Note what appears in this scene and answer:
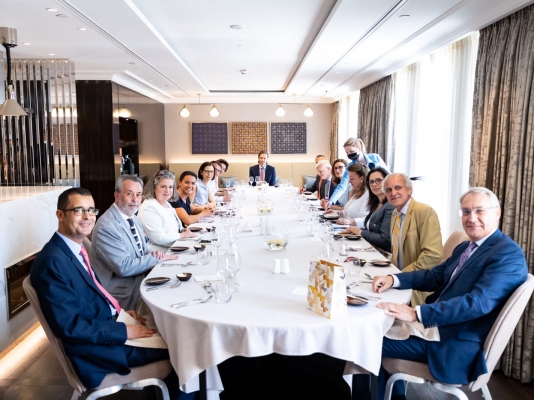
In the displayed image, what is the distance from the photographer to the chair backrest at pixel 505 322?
2.10m

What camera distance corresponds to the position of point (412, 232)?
10.9ft

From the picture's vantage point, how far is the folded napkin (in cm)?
231

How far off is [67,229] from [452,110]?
4887mm

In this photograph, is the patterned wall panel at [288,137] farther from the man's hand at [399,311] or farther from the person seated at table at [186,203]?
the man's hand at [399,311]

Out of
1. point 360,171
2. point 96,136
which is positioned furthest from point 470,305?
point 96,136

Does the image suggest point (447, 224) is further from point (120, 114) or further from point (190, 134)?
point (190, 134)

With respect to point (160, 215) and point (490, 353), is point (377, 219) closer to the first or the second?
point (160, 215)

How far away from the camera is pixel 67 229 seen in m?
2.35

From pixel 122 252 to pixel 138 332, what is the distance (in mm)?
908

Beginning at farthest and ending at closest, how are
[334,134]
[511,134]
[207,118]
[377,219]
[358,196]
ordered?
[207,118]
[334,134]
[358,196]
[377,219]
[511,134]

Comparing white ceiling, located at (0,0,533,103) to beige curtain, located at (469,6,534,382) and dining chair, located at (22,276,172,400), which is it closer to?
beige curtain, located at (469,6,534,382)

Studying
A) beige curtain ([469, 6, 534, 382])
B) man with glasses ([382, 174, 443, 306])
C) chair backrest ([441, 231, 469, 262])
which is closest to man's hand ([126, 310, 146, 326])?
man with glasses ([382, 174, 443, 306])

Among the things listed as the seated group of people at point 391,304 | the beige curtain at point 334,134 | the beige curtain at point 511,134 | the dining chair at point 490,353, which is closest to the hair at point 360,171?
the beige curtain at point 511,134

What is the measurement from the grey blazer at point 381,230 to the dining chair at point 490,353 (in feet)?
5.66
